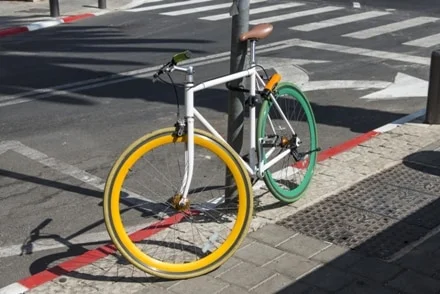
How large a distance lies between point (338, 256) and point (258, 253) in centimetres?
51

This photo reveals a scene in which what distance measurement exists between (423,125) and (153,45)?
22.5 feet

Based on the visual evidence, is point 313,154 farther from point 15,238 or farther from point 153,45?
point 153,45

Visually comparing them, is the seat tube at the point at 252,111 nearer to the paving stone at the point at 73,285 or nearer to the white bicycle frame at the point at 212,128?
the white bicycle frame at the point at 212,128

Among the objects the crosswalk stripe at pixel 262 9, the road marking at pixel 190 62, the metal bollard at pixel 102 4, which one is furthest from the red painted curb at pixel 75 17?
the road marking at pixel 190 62

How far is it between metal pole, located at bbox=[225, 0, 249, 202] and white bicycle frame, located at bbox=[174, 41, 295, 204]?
0.49ft

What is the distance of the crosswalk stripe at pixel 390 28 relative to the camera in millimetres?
14273

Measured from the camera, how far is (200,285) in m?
4.64

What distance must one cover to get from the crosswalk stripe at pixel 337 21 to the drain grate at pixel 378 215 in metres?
9.07

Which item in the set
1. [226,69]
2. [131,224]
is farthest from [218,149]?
[226,69]

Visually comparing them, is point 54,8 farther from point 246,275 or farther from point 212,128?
point 246,275

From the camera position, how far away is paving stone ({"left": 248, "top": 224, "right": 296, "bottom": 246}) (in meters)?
5.23

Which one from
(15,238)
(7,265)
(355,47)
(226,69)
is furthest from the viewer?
(355,47)

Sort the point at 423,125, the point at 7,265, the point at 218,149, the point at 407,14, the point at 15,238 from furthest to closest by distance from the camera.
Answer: the point at 407,14, the point at 423,125, the point at 15,238, the point at 7,265, the point at 218,149

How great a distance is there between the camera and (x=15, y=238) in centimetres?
572
